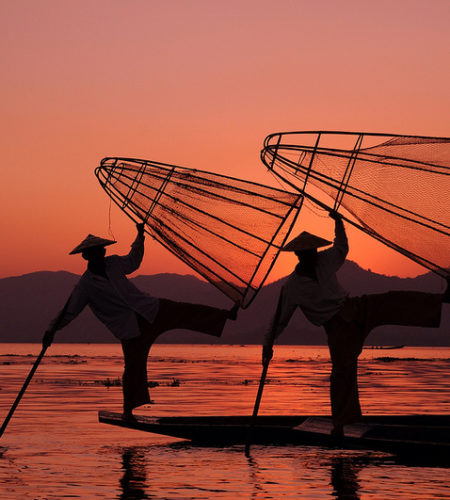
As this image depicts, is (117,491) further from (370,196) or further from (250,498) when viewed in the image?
(370,196)

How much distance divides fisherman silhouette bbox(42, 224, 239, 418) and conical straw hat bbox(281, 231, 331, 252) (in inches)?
62.6

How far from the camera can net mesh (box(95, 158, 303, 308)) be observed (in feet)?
45.2

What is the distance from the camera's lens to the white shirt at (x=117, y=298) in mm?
13039

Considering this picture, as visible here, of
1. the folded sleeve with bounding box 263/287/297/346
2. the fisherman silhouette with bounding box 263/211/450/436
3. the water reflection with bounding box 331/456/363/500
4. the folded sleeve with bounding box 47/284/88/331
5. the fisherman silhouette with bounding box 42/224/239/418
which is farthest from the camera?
the fisherman silhouette with bounding box 42/224/239/418

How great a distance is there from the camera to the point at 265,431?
13.1 meters

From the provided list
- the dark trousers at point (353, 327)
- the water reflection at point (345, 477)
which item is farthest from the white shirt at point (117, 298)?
the water reflection at point (345, 477)

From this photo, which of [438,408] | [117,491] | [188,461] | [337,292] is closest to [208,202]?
[337,292]

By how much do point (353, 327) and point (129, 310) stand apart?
307cm

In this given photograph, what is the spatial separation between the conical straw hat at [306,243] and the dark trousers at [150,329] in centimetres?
174

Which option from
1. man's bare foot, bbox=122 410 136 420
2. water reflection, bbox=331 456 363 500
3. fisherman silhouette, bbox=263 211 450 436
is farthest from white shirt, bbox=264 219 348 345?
man's bare foot, bbox=122 410 136 420

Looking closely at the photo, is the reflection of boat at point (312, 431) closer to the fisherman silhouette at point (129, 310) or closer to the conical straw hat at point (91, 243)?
the fisherman silhouette at point (129, 310)

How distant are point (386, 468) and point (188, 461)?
2236 mm

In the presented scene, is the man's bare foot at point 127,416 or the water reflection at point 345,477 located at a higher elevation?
the man's bare foot at point 127,416

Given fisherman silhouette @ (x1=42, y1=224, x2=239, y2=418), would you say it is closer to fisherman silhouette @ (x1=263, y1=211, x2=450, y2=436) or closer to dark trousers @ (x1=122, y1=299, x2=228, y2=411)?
dark trousers @ (x1=122, y1=299, x2=228, y2=411)
